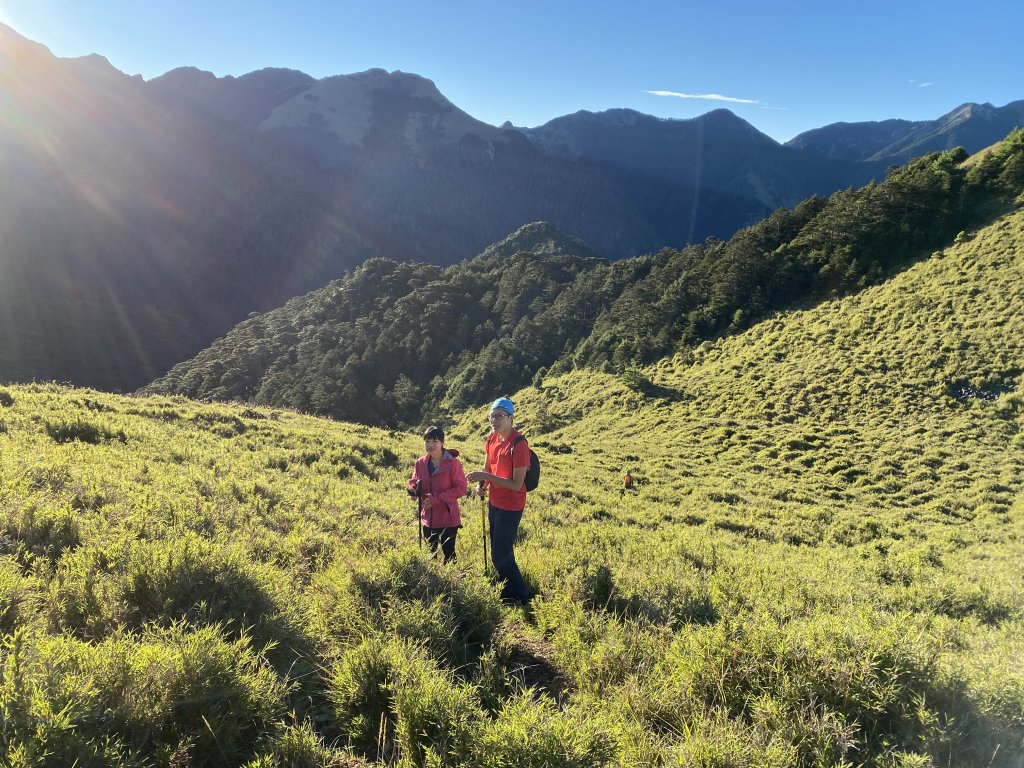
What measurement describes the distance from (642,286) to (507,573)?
61.4 meters

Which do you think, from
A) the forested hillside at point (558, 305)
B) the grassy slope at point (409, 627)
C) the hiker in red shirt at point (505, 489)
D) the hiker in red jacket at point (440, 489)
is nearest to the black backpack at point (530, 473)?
the hiker in red shirt at point (505, 489)

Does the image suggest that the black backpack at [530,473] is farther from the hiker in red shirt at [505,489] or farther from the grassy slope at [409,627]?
the grassy slope at [409,627]

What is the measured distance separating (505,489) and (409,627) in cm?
179

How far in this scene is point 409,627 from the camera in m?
3.67

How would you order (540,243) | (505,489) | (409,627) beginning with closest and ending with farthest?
1. (409,627)
2. (505,489)
3. (540,243)

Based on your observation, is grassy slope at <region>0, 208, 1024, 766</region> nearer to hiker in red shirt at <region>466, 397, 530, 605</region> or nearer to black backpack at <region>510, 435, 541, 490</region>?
hiker in red shirt at <region>466, 397, 530, 605</region>

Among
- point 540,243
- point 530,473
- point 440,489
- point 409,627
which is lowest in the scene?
point 409,627

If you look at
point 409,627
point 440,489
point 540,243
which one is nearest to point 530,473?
point 440,489

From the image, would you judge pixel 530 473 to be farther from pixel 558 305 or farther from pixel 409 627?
pixel 558 305

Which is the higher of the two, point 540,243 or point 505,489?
point 540,243

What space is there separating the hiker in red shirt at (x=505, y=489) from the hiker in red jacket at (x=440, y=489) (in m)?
0.34

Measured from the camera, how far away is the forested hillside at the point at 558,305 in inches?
1476

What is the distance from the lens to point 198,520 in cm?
536

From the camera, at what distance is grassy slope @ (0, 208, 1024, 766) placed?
252cm
